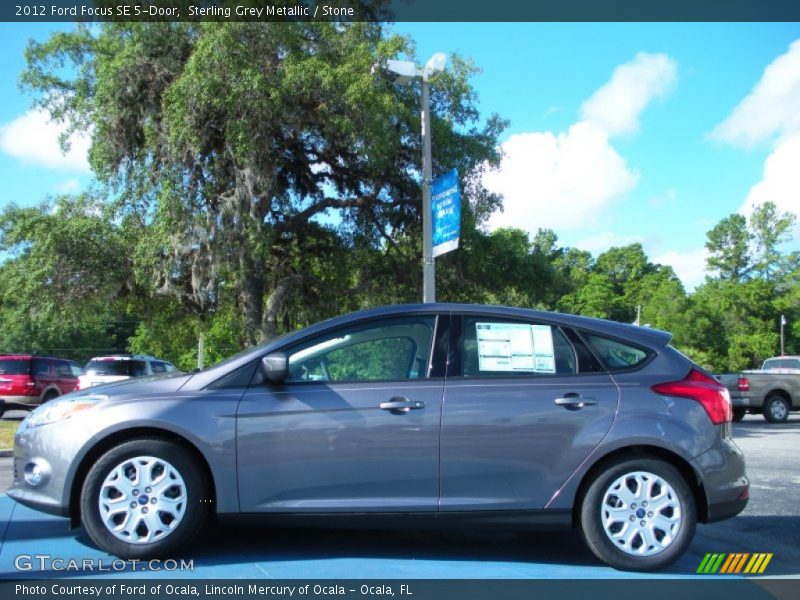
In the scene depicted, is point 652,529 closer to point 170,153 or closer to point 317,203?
point 170,153

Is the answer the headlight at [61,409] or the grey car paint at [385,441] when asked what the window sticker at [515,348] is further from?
the headlight at [61,409]

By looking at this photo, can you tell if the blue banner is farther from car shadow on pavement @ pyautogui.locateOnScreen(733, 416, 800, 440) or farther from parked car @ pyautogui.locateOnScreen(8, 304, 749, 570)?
car shadow on pavement @ pyautogui.locateOnScreen(733, 416, 800, 440)

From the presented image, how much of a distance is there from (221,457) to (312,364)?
81 centimetres

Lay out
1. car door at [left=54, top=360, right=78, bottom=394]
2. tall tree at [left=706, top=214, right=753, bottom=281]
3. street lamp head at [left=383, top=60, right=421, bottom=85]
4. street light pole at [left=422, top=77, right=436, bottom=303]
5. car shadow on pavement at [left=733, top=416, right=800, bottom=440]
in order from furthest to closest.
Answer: tall tree at [left=706, top=214, right=753, bottom=281] → car door at [left=54, top=360, right=78, bottom=394] → car shadow on pavement at [left=733, top=416, right=800, bottom=440] → street light pole at [left=422, top=77, right=436, bottom=303] → street lamp head at [left=383, top=60, right=421, bottom=85]

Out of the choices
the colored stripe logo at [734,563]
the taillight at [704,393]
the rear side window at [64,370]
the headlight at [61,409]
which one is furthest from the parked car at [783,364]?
the headlight at [61,409]

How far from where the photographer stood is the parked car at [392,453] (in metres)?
4.57

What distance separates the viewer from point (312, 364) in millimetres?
4887

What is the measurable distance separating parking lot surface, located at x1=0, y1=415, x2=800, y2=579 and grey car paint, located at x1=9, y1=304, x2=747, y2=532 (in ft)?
1.22

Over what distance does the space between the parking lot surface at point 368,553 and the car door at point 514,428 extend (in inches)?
18.7

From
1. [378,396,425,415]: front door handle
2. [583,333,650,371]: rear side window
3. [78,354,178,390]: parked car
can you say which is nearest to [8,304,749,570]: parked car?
[378,396,425,415]: front door handle

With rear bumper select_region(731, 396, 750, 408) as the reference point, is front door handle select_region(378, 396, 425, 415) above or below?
above

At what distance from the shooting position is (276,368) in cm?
463

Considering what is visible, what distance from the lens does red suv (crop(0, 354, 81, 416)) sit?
1966 centimetres
